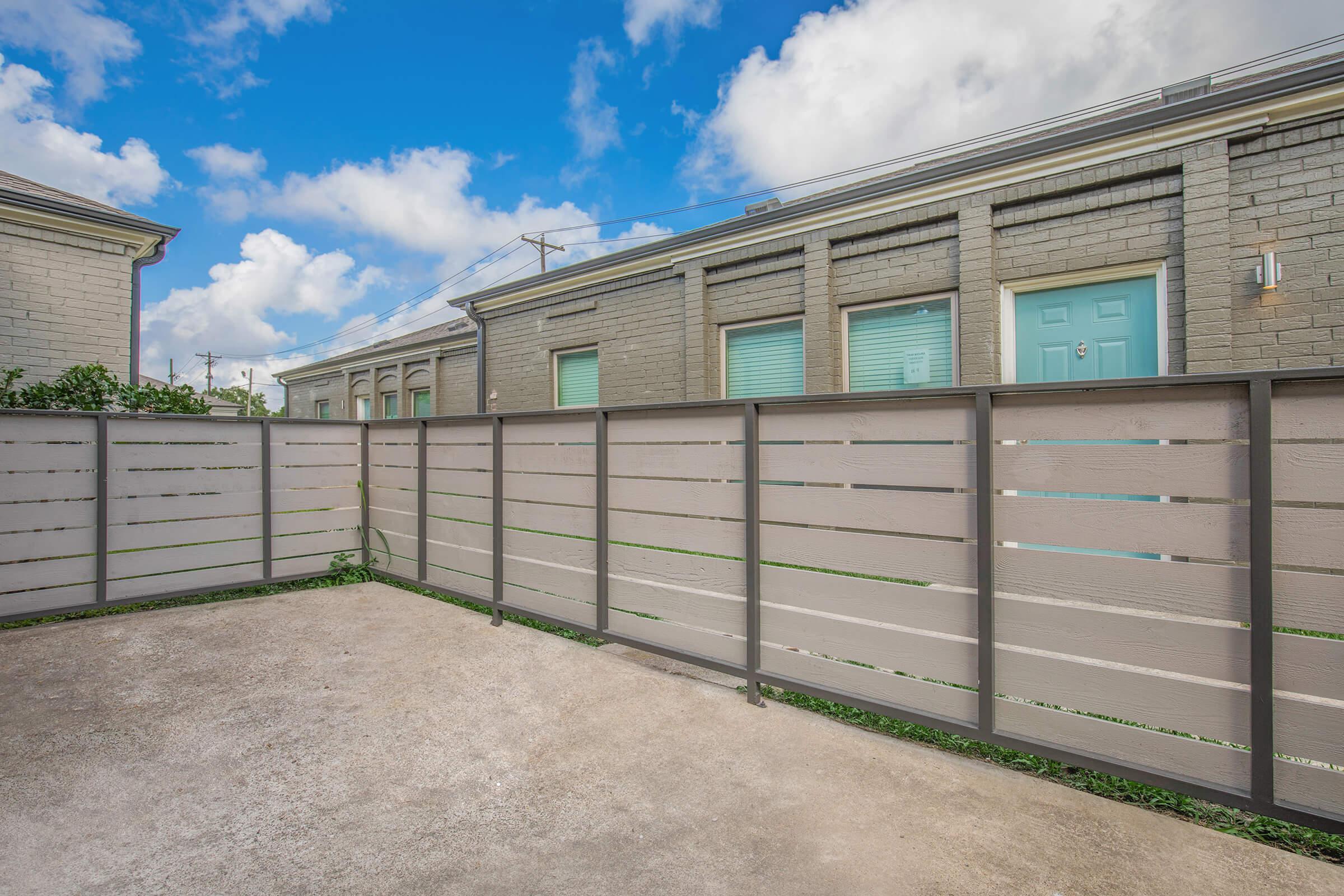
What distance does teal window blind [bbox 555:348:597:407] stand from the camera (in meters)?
7.19

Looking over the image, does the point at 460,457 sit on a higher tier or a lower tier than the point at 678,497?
higher

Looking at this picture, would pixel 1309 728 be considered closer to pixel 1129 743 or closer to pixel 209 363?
pixel 1129 743

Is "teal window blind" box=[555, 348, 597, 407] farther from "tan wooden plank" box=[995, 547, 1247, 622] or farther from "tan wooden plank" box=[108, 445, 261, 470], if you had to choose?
"tan wooden plank" box=[995, 547, 1247, 622]

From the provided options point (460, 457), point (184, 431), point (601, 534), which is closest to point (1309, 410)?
point (601, 534)

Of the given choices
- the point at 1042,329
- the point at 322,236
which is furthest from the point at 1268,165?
the point at 322,236

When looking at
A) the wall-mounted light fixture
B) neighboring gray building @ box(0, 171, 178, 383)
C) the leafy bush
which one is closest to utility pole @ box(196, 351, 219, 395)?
neighboring gray building @ box(0, 171, 178, 383)

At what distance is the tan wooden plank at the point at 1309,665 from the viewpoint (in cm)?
155

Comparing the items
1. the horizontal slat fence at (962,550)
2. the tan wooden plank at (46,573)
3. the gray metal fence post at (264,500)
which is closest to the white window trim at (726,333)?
the horizontal slat fence at (962,550)

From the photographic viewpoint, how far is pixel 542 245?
18.9 m

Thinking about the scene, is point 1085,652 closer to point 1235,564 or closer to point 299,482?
point 1235,564

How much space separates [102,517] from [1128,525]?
6.00 metres

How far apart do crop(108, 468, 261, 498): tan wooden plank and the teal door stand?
249 inches

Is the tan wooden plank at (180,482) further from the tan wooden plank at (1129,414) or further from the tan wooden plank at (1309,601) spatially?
the tan wooden plank at (1309,601)

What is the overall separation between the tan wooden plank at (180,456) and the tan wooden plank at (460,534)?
1.66 meters
